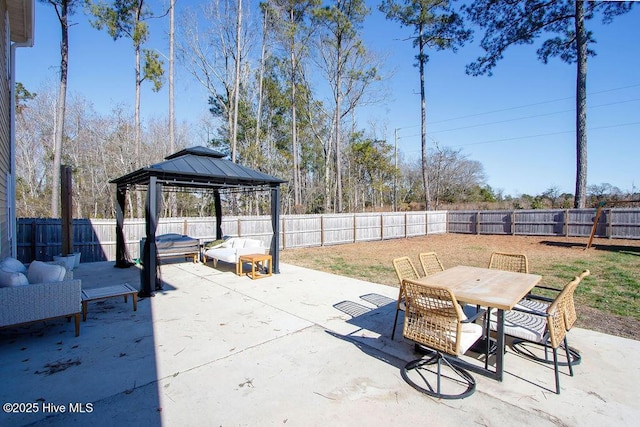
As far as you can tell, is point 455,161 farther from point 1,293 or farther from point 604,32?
point 1,293

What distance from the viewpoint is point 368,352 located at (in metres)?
3.26

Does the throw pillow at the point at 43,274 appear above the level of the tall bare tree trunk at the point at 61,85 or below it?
below

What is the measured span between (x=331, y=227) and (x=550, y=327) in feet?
37.5

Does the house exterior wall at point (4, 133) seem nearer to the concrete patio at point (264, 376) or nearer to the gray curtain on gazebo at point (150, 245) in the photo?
the gray curtain on gazebo at point (150, 245)

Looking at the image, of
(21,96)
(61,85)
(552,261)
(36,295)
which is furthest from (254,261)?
→ (21,96)

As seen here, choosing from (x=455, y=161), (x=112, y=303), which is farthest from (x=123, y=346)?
(x=455, y=161)

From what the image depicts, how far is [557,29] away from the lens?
1514cm

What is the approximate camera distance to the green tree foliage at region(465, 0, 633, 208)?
14281 mm

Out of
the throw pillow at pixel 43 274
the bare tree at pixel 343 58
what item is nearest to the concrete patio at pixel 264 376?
the throw pillow at pixel 43 274

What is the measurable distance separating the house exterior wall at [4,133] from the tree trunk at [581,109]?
1984cm

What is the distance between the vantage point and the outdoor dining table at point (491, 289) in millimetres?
2582

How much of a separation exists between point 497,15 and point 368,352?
63.6ft

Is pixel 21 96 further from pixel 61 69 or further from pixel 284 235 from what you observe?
pixel 284 235

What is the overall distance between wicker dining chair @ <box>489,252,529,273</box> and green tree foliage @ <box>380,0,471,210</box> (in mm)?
15556
